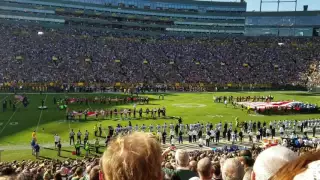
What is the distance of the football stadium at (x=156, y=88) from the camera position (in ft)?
24.0

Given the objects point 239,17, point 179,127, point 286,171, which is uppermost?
point 239,17

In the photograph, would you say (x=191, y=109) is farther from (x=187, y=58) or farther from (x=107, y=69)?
(x=187, y=58)

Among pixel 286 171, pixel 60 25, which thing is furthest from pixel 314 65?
pixel 286 171

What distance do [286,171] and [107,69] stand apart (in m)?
69.8

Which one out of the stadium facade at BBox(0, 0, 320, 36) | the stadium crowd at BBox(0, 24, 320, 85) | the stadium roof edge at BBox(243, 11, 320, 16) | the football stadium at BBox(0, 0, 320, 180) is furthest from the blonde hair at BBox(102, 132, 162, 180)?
the stadium roof edge at BBox(243, 11, 320, 16)

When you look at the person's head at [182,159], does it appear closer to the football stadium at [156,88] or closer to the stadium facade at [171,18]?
the football stadium at [156,88]

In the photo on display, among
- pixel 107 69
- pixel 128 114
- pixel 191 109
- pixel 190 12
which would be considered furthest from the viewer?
pixel 190 12

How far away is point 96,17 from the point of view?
300 ft

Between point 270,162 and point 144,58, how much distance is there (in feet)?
252

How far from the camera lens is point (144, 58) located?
259 ft

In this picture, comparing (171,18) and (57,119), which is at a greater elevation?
(171,18)

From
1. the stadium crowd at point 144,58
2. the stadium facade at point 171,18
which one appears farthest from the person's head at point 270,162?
the stadium facade at point 171,18

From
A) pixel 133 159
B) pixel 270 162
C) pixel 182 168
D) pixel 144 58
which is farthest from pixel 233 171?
pixel 144 58

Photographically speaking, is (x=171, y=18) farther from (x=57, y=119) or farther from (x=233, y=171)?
(x=233, y=171)
